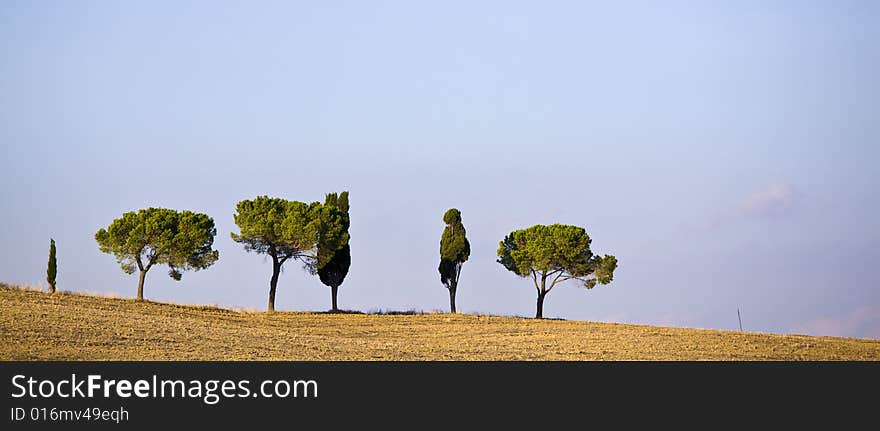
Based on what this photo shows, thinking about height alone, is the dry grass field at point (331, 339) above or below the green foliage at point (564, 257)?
below

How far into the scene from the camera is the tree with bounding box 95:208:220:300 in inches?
2662

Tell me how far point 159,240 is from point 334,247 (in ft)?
39.7

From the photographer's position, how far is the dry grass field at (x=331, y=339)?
35.3 m

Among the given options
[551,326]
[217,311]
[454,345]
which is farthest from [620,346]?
[217,311]

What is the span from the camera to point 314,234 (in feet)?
232

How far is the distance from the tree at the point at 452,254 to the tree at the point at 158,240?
16223mm

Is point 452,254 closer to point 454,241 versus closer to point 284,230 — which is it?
point 454,241
